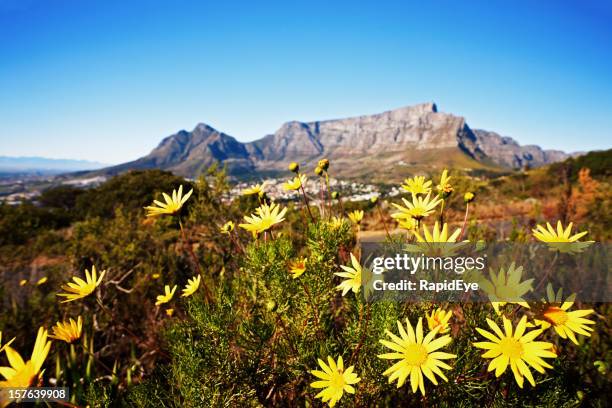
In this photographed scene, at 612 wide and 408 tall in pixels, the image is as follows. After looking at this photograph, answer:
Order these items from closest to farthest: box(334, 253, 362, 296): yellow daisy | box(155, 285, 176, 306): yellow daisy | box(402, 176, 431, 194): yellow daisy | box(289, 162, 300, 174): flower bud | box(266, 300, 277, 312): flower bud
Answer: box(334, 253, 362, 296): yellow daisy → box(266, 300, 277, 312): flower bud → box(402, 176, 431, 194): yellow daisy → box(155, 285, 176, 306): yellow daisy → box(289, 162, 300, 174): flower bud

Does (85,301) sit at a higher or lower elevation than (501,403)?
lower

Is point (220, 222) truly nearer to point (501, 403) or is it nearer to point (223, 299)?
point (223, 299)

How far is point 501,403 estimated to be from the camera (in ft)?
4.34

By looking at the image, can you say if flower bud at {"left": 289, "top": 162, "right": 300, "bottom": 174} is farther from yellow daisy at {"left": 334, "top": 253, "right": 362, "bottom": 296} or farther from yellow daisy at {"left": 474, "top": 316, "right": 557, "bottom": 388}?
yellow daisy at {"left": 474, "top": 316, "right": 557, "bottom": 388}

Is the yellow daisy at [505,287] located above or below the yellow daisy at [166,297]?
above

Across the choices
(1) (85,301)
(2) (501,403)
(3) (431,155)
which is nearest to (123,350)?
(1) (85,301)

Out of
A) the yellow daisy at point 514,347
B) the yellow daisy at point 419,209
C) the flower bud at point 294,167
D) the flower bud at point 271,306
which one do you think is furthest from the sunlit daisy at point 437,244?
the flower bud at point 294,167

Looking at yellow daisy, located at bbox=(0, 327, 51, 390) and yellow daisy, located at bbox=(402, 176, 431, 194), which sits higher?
yellow daisy, located at bbox=(402, 176, 431, 194)

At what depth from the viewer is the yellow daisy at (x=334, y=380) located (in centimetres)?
130

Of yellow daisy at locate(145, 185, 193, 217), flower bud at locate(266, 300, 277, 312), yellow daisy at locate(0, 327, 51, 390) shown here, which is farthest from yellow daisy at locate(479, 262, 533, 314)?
yellow daisy at locate(0, 327, 51, 390)

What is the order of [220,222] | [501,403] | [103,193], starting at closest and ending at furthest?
1. [501,403]
2. [220,222]
3. [103,193]

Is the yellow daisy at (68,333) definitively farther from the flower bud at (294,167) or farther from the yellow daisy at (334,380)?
the flower bud at (294,167)

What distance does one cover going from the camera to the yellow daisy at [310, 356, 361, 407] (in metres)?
1.30

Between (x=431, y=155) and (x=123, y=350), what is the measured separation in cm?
18547
